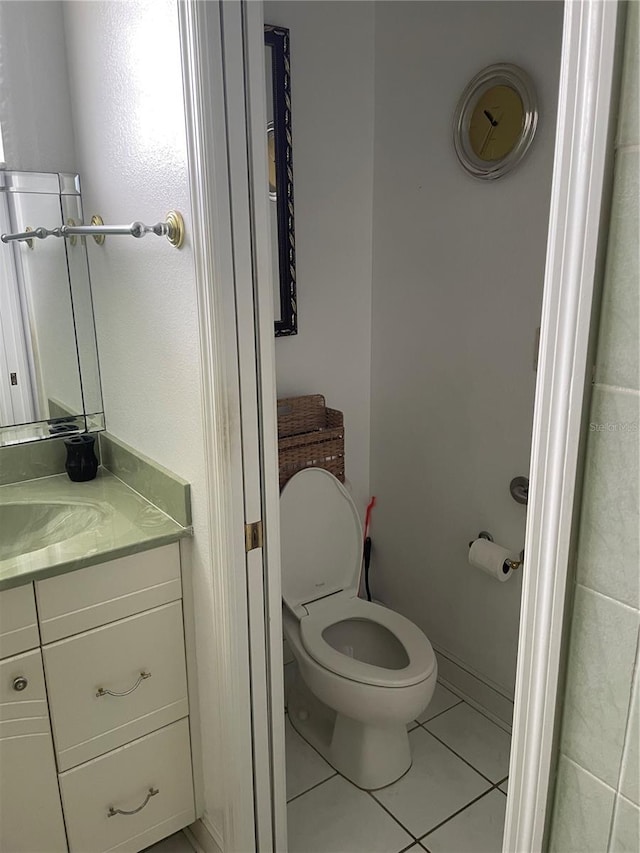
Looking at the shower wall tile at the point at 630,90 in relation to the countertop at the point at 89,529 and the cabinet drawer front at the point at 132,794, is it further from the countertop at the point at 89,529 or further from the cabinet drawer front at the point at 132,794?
the cabinet drawer front at the point at 132,794

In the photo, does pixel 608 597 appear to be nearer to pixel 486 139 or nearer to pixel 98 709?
pixel 98 709

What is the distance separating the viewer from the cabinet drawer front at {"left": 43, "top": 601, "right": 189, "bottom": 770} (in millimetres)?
1411

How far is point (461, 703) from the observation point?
228 cm

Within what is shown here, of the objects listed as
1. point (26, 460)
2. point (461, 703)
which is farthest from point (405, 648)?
point (26, 460)

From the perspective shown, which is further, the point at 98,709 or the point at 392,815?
the point at 392,815

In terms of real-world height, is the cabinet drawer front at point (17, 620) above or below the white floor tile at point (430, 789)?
above

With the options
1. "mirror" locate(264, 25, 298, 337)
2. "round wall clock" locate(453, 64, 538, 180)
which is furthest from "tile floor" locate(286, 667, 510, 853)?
"round wall clock" locate(453, 64, 538, 180)

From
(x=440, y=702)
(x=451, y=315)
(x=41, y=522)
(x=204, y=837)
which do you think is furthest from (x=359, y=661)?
(x=451, y=315)

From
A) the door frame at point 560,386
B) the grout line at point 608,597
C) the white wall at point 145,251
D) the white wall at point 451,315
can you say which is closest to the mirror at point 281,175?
the white wall at point 451,315

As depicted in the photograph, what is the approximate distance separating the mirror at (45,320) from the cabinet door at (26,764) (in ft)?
2.22

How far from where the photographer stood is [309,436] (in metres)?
2.11

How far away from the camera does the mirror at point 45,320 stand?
1.71 metres

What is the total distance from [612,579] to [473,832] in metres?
1.44

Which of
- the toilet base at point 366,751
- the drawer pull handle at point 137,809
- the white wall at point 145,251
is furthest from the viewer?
the toilet base at point 366,751
